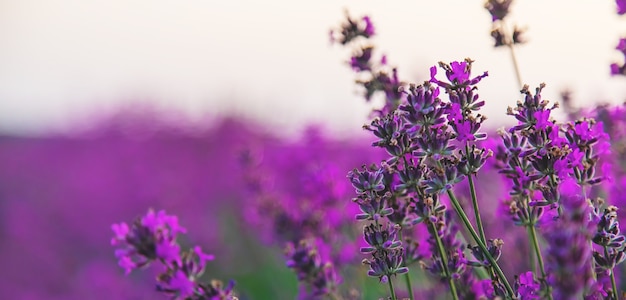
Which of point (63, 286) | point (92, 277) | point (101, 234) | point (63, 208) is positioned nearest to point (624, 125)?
point (92, 277)

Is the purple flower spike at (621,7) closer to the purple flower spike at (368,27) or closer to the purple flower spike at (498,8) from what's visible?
the purple flower spike at (498,8)

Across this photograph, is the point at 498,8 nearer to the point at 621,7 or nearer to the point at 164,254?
the point at 621,7

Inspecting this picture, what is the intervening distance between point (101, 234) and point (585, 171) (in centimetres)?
657

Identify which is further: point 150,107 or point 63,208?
point 150,107

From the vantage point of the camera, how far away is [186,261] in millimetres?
1744

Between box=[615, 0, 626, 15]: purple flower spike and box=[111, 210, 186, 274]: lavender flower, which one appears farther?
box=[615, 0, 626, 15]: purple flower spike

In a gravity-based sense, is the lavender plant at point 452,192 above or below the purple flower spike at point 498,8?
below

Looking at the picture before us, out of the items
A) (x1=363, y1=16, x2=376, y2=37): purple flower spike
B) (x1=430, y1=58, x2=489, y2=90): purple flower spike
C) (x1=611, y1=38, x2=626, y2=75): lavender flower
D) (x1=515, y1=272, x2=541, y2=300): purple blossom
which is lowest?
(x1=515, y1=272, x2=541, y2=300): purple blossom

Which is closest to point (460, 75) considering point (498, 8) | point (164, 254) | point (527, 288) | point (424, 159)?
point (424, 159)

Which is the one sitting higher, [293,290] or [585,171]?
[293,290]

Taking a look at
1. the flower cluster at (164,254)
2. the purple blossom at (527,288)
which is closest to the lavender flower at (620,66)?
the purple blossom at (527,288)

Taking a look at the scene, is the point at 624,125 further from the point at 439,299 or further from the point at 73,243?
the point at 73,243

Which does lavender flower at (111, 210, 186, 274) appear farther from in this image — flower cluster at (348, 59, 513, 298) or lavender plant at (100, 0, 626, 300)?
flower cluster at (348, 59, 513, 298)

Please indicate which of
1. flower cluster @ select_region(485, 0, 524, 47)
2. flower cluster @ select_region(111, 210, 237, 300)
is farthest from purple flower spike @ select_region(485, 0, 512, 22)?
flower cluster @ select_region(111, 210, 237, 300)
